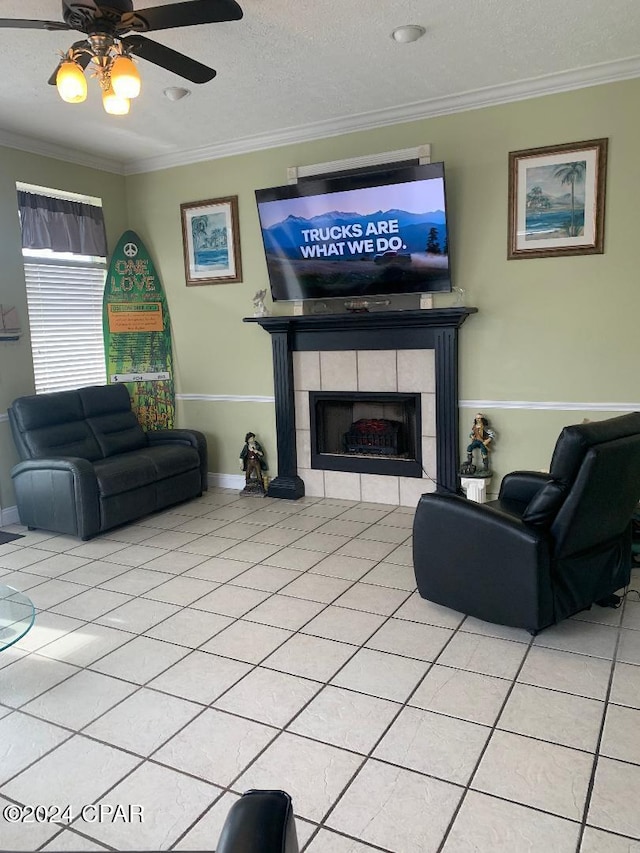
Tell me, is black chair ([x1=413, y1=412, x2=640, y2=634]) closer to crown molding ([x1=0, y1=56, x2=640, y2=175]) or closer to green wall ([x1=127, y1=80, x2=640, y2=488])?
green wall ([x1=127, y1=80, x2=640, y2=488])

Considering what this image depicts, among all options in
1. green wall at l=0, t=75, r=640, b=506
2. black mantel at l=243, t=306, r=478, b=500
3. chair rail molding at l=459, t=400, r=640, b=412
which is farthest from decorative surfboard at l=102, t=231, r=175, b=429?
chair rail molding at l=459, t=400, r=640, b=412

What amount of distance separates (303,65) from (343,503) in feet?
10.0

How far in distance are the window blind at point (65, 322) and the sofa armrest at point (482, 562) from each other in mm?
3525

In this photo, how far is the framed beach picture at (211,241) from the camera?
5426mm

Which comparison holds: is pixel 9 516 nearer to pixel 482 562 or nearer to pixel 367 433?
pixel 367 433

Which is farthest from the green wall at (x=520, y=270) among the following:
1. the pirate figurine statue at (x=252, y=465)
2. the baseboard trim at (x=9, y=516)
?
the baseboard trim at (x=9, y=516)

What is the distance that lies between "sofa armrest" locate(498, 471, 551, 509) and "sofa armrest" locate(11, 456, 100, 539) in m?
Result: 2.69

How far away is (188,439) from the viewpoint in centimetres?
543

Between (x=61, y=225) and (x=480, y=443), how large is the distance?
12.2 feet

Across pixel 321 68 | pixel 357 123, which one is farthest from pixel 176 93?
pixel 357 123

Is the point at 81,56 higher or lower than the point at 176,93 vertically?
lower

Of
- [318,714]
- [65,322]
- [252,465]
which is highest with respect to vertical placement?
[65,322]

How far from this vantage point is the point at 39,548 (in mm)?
4348

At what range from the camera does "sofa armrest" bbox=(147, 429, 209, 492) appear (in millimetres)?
5418
